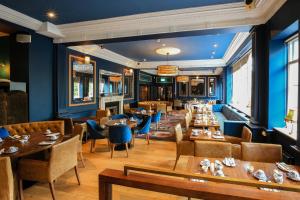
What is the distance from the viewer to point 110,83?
8.89 m

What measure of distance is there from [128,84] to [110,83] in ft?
6.83

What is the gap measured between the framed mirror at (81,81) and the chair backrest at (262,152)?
17.7ft

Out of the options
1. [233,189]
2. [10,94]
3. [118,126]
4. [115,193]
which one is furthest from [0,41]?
[233,189]

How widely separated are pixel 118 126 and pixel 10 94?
2.55m

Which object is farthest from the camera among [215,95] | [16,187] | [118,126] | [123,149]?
[215,95]

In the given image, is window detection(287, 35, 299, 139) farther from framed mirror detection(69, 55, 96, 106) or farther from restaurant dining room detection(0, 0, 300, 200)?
framed mirror detection(69, 55, 96, 106)

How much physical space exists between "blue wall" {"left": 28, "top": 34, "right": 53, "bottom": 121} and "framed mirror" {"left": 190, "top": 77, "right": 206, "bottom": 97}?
44.5 ft

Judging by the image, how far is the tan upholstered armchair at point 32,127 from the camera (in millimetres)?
4049

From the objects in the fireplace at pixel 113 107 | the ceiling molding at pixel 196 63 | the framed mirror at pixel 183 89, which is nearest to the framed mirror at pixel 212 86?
the framed mirror at pixel 183 89

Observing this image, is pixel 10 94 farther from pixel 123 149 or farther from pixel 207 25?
pixel 207 25

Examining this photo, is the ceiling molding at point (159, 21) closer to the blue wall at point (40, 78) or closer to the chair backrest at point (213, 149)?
the blue wall at point (40, 78)

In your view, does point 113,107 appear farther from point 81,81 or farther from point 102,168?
point 102,168

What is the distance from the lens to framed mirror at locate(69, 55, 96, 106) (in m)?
6.37

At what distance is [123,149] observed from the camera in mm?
A: 5109
